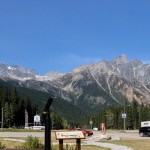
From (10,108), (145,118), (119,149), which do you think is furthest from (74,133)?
(145,118)

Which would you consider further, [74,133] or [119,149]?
[119,149]

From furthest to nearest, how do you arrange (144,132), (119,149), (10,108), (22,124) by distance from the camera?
1. (22,124)
2. (10,108)
3. (144,132)
4. (119,149)

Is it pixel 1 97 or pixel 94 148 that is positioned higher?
pixel 1 97

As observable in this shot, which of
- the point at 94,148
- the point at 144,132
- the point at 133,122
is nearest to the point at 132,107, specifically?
the point at 133,122

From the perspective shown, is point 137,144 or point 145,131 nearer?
point 137,144

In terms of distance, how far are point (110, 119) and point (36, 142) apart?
17013 cm

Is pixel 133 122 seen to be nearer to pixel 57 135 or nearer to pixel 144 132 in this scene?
pixel 144 132

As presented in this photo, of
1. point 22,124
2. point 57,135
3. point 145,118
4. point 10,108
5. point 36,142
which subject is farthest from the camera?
point 145,118

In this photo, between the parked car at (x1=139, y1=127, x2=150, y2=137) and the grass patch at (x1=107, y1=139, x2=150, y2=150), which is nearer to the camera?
the grass patch at (x1=107, y1=139, x2=150, y2=150)

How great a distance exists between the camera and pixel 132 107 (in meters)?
196

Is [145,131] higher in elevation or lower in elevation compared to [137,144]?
higher

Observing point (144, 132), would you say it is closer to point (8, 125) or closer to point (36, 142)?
point (36, 142)

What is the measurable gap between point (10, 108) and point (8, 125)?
20.8 feet

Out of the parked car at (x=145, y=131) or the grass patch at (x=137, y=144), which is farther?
the parked car at (x=145, y=131)
